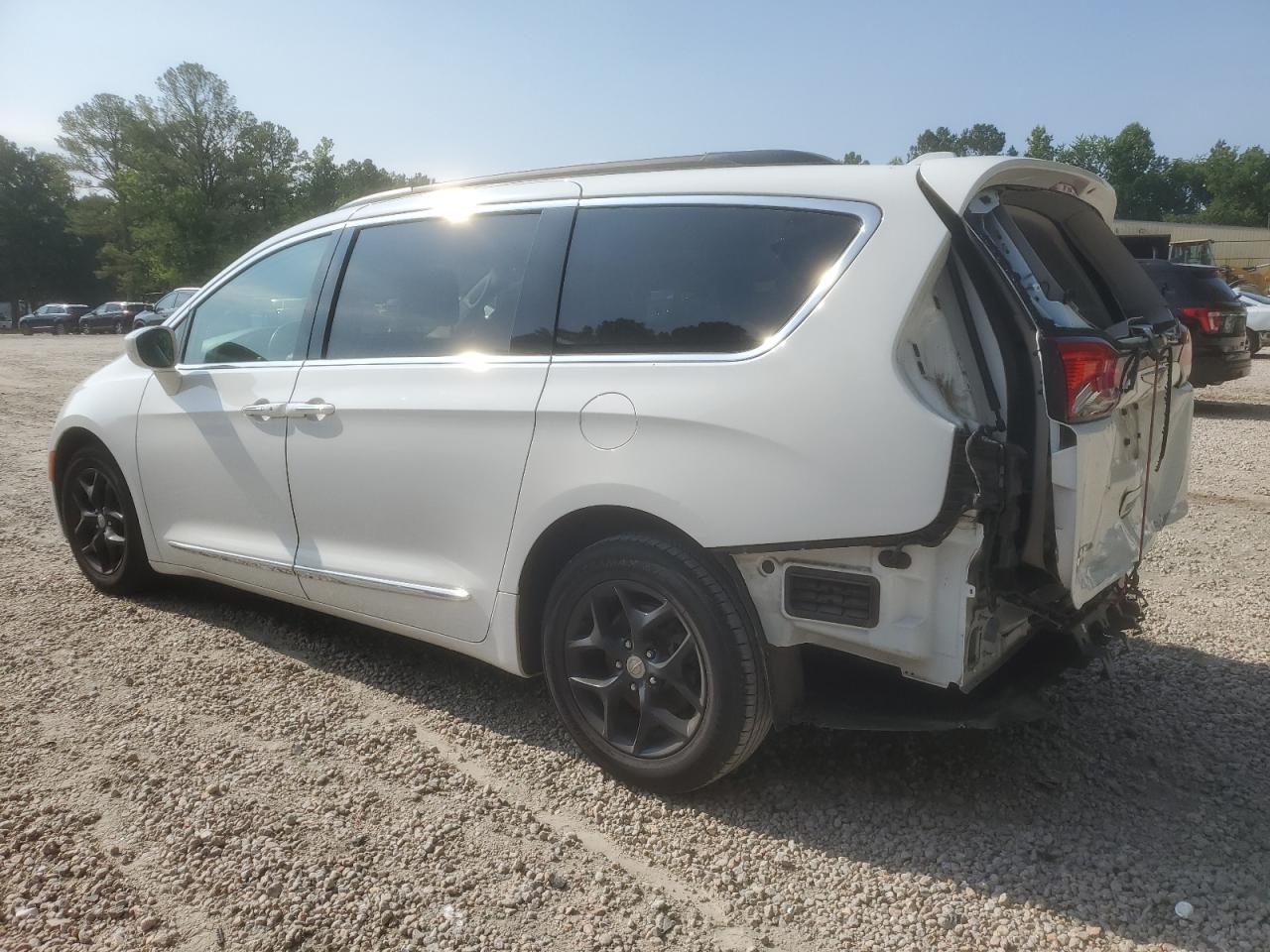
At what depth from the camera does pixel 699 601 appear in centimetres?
267

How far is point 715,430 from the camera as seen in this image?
2619 mm

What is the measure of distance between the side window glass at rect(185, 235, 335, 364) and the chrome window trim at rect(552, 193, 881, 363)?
4.92 ft

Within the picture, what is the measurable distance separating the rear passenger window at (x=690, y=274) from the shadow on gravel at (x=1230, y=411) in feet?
33.0

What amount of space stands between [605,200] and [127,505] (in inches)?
116

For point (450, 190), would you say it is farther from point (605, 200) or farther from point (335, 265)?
point (605, 200)

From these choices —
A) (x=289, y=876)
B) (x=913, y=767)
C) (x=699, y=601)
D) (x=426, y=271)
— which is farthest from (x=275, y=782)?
(x=913, y=767)

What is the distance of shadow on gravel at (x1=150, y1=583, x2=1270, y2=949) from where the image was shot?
2.48 meters

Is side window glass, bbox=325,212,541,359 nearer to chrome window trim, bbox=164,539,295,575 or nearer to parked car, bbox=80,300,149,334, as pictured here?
chrome window trim, bbox=164,539,295,575

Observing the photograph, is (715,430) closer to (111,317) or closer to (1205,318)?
(1205,318)

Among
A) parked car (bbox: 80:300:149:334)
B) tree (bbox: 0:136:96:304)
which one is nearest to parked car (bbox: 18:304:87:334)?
parked car (bbox: 80:300:149:334)

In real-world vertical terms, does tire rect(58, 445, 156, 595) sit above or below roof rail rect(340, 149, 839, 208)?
below

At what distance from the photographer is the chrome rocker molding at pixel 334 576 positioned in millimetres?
3279

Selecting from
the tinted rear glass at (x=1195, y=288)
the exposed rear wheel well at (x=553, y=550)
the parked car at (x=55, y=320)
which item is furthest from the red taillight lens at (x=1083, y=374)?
the parked car at (x=55, y=320)

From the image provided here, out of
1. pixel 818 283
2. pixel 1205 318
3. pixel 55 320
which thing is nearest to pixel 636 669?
pixel 818 283
